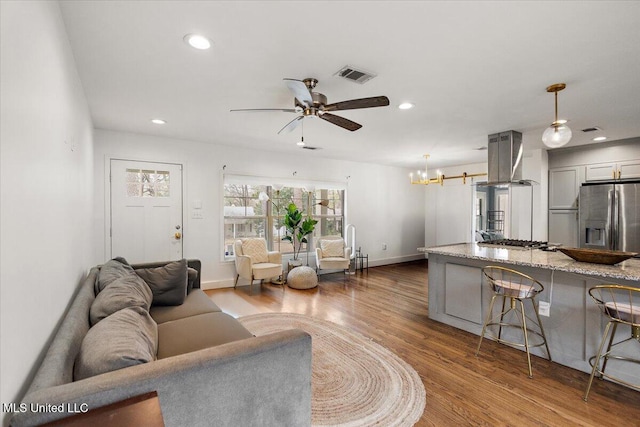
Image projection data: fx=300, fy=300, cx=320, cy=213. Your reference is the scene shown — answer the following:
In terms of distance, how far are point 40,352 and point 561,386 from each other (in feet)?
10.8

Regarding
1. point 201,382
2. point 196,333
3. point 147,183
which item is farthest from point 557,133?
point 147,183

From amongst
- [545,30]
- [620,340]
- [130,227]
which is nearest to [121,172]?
[130,227]

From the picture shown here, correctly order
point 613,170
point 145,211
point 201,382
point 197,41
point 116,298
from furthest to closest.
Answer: point 613,170, point 145,211, point 197,41, point 116,298, point 201,382

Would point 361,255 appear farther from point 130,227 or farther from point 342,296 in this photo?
point 130,227

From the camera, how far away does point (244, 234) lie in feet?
18.5

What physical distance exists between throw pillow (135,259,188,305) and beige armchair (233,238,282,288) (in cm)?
204

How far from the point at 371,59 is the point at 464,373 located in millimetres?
2632

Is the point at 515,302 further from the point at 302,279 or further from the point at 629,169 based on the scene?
the point at 629,169

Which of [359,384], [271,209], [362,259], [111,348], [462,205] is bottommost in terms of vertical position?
[359,384]

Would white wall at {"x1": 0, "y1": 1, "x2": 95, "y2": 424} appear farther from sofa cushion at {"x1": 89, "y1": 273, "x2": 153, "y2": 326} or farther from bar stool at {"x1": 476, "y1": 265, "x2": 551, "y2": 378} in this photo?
bar stool at {"x1": 476, "y1": 265, "x2": 551, "y2": 378}

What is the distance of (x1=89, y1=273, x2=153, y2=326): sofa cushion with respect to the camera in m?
1.67

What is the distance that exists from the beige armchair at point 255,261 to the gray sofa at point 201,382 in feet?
10.7

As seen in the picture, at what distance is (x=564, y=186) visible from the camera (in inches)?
214

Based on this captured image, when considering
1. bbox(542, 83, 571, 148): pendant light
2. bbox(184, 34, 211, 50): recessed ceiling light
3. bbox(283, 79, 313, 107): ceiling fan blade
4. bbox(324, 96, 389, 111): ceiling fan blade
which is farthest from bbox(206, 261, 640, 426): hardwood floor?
bbox(184, 34, 211, 50): recessed ceiling light
